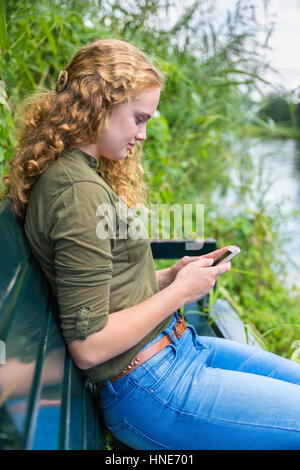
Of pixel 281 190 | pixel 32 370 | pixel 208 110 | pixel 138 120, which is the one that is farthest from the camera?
pixel 281 190

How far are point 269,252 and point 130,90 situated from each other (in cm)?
260

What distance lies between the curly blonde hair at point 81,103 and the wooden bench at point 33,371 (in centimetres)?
10

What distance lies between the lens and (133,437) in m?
1.09

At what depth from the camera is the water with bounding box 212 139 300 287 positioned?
11.0ft

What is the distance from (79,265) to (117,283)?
7.5 inches

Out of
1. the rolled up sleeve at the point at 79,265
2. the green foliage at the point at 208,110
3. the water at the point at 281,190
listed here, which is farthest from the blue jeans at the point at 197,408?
the water at the point at 281,190

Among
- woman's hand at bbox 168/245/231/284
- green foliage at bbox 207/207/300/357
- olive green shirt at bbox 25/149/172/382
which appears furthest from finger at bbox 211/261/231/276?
green foliage at bbox 207/207/300/357

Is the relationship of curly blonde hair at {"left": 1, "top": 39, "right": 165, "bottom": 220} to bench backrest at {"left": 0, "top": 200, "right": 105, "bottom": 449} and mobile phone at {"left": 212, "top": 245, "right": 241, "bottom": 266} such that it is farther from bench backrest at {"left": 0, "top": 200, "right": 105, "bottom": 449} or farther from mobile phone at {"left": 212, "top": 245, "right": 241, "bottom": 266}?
mobile phone at {"left": 212, "top": 245, "right": 241, "bottom": 266}

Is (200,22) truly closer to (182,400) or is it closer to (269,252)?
(269,252)

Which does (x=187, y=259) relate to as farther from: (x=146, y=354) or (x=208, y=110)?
(x=208, y=110)

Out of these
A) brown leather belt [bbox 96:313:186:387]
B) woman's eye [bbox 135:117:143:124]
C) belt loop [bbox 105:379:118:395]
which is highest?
woman's eye [bbox 135:117:143:124]

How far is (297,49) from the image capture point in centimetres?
329

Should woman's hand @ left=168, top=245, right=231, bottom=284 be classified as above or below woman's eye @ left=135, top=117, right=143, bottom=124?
below

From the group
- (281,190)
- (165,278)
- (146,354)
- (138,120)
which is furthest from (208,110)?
(146,354)
